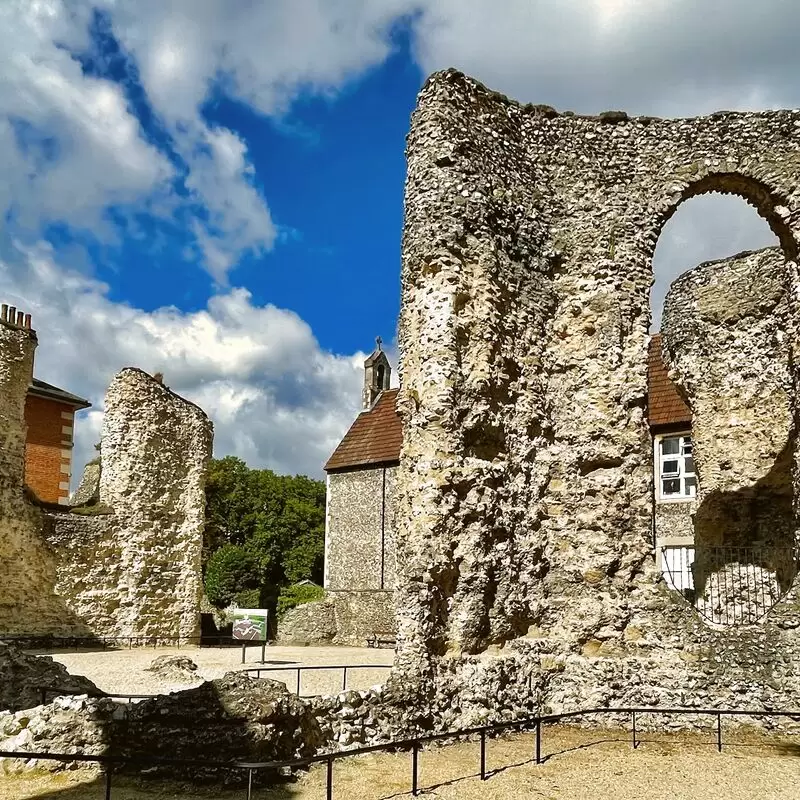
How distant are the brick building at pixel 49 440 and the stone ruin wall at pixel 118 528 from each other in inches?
421

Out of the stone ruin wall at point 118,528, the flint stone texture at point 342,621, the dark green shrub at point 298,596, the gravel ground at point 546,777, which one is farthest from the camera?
the dark green shrub at point 298,596

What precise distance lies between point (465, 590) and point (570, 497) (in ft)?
6.05

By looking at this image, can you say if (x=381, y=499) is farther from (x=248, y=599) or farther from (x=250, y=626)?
(x=250, y=626)

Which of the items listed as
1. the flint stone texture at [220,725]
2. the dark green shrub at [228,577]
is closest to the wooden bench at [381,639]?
the dark green shrub at [228,577]

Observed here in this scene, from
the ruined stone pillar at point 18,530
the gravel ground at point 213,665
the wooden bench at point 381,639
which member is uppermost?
the ruined stone pillar at point 18,530

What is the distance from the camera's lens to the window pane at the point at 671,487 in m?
19.1

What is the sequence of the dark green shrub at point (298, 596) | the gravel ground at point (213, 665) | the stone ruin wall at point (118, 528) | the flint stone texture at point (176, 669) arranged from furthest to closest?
the dark green shrub at point (298, 596)
the stone ruin wall at point (118, 528)
the flint stone texture at point (176, 669)
the gravel ground at point (213, 665)

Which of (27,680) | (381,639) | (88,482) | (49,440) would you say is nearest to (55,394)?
(49,440)

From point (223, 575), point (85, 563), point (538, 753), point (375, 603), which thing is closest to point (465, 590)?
point (538, 753)

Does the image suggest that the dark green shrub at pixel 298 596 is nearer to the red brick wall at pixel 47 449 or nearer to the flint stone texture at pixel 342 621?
the flint stone texture at pixel 342 621

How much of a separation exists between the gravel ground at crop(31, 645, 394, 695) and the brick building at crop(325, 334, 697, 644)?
203 inches

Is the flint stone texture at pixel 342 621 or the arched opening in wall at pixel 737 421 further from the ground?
the arched opening in wall at pixel 737 421

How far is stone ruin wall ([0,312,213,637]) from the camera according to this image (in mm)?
15938

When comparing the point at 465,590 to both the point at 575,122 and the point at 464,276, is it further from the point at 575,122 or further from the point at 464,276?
the point at 575,122
